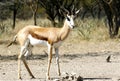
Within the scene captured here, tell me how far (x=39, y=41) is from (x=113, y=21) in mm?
16629

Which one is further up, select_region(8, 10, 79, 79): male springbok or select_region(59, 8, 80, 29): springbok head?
select_region(59, 8, 80, 29): springbok head

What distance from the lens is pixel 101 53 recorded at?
1919cm

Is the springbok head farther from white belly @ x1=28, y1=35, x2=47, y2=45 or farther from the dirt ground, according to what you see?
the dirt ground

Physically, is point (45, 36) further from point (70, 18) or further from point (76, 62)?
point (76, 62)

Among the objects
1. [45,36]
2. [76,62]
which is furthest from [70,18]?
[76,62]

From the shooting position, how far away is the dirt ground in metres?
12.8

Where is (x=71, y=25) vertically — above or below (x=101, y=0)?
below

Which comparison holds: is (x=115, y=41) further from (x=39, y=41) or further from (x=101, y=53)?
(x=39, y=41)

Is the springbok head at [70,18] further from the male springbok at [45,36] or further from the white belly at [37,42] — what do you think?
the white belly at [37,42]

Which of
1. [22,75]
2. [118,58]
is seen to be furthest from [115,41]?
[22,75]

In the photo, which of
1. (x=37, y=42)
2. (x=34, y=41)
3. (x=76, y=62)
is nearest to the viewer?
(x=37, y=42)

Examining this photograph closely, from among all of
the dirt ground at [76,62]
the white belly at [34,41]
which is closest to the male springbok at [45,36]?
the white belly at [34,41]

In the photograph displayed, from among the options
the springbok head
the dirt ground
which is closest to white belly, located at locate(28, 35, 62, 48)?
the springbok head

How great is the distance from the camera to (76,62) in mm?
16266
